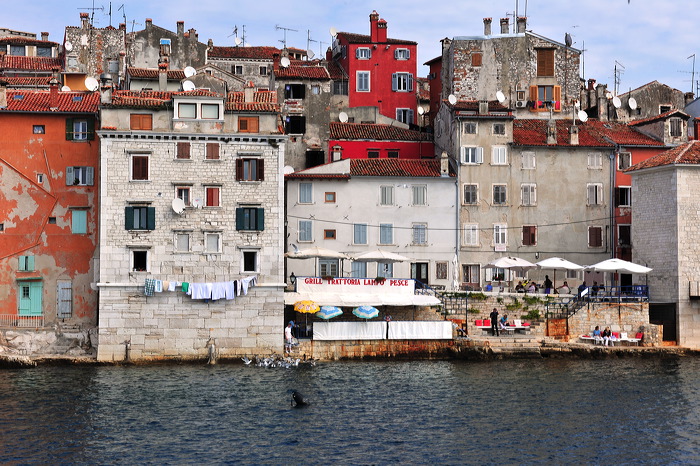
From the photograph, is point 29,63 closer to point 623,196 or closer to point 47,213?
point 47,213

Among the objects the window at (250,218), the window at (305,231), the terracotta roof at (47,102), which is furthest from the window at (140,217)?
the window at (305,231)

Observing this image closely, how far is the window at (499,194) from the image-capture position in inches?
2709

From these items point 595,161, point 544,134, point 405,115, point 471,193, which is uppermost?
point 405,115

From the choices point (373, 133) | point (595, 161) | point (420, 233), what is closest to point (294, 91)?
point (373, 133)

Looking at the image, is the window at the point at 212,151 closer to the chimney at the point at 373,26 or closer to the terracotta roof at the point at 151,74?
the terracotta roof at the point at 151,74

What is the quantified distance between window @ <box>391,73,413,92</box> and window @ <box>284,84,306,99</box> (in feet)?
31.9

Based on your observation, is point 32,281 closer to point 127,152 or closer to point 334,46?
point 127,152

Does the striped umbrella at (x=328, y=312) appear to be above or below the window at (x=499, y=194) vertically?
below

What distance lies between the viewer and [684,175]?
60.0 m

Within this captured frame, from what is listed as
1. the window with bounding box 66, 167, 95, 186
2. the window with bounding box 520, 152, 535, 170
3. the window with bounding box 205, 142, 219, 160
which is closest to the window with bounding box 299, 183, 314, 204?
the window with bounding box 205, 142, 219, 160

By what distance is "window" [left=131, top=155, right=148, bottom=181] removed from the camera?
53.2 meters

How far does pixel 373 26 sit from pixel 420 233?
23.2 meters

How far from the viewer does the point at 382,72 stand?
3275 inches

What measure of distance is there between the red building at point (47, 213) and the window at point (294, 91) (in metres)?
21.9
